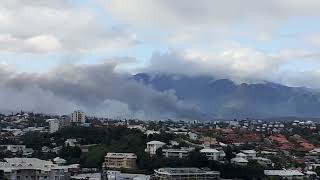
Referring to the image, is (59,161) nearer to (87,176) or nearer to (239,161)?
(87,176)

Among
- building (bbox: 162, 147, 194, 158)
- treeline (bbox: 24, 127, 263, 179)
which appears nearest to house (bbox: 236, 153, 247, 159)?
treeline (bbox: 24, 127, 263, 179)

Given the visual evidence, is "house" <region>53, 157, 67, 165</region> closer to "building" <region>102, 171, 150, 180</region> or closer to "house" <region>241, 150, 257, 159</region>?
"building" <region>102, 171, 150, 180</region>

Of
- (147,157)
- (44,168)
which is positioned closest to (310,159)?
(147,157)

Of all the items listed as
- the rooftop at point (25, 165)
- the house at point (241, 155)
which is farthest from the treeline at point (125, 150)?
the rooftop at point (25, 165)

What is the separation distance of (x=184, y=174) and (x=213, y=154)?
18.9 feet

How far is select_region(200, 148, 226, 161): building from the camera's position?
33.1 metres

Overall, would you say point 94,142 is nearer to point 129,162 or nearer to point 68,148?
point 68,148

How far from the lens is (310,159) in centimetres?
3794

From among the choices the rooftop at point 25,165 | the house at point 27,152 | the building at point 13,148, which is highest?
the building at point 13,148

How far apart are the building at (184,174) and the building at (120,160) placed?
283 cm

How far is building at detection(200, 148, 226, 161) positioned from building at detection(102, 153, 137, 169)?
347cm

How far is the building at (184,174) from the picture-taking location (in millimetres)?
27516

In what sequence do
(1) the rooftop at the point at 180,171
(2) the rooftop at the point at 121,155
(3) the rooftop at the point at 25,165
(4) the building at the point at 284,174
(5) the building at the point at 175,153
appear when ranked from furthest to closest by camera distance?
1. (5) the building at the point at 175,153
2. (2) the rooftop at the point at 121,155
3. (4) the building at the point at 284,174
4. (3) the rooftop at the point at 25,165
5. (1) the rooftop at the point at 180,171

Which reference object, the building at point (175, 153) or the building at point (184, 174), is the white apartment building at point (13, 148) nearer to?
the building at point (175, 153)
